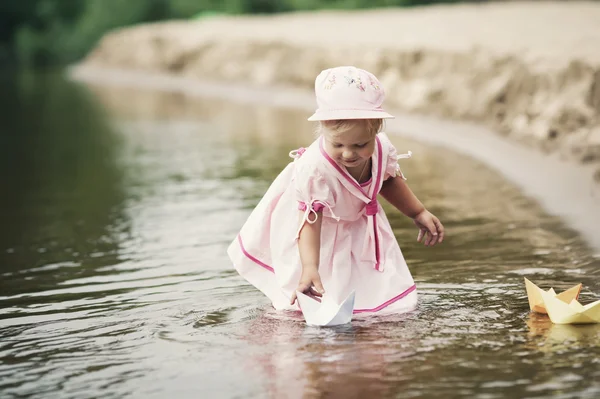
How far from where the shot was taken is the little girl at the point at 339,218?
4207mm

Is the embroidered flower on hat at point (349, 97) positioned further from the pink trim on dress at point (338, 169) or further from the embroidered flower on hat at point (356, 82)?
the pink trim on dress at point (338, 169)

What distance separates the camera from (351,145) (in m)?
4.23

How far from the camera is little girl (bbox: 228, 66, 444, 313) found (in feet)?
13.8

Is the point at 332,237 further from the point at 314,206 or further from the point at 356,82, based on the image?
the point at 356,82

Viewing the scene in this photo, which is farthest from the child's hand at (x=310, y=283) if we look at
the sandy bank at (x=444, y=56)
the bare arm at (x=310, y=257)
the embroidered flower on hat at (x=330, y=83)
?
the sandy bank at (x=444, y=56)

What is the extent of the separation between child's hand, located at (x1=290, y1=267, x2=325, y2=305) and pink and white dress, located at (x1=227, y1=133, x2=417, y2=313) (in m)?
0.20

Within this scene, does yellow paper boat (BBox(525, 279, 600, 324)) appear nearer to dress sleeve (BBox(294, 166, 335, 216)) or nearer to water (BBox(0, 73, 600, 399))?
→ water (BBox(0, 73, 600, 399))

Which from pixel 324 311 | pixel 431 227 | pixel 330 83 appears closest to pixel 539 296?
pixel 431 227

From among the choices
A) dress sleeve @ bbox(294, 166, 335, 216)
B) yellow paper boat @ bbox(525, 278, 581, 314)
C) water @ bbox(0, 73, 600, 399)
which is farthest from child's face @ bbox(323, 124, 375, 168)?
yellow paper boat @ bbox(525, 278, 581, 314)

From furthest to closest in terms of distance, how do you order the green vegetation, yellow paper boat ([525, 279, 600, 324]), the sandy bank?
the green vegetation, the sandy bank, yellow paper boat ([525, 279, 600, 324])

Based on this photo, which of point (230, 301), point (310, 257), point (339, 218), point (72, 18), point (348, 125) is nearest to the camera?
point (348, 125)

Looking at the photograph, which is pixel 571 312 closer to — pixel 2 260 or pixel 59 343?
pixel 59 343

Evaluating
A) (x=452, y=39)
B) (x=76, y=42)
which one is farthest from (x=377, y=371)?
(x=76, y=42)

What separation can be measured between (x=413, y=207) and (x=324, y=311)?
72 cm
